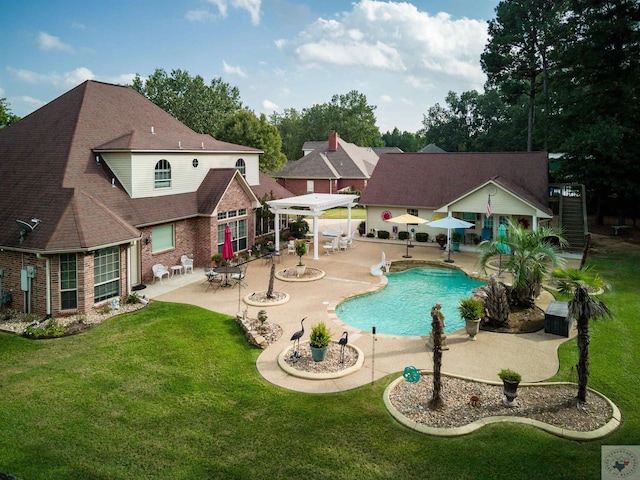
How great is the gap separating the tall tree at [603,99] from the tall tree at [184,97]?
36518 mm

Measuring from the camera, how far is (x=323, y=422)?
9766 mm

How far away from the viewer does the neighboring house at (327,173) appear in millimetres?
51969

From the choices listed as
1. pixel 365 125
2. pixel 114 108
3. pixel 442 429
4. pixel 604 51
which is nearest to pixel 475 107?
pixel 365 125

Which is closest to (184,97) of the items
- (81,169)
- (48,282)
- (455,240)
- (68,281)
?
(81,169)

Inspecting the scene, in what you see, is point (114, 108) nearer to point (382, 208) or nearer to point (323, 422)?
point (382, 208)

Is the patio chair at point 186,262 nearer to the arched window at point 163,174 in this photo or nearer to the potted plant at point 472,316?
the arched window at point 163,174

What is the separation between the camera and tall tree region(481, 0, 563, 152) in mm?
39719

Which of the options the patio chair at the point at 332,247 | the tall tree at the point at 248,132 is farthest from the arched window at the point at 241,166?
the tall tree at the point at 248,132

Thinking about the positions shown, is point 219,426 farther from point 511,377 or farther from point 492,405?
point 511,377

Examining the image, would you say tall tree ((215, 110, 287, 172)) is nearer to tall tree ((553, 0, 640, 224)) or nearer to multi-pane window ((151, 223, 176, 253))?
tall tree ((553, 0, 640, 224))

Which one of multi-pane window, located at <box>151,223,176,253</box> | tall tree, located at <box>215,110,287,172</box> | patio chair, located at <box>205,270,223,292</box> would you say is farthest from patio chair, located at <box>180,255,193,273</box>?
tall tree, located at <box>215,110,287,172</box>

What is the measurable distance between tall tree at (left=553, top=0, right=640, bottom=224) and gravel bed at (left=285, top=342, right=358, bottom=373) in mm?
21816

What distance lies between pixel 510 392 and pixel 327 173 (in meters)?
42.6

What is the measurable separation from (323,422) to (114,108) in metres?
19.8
